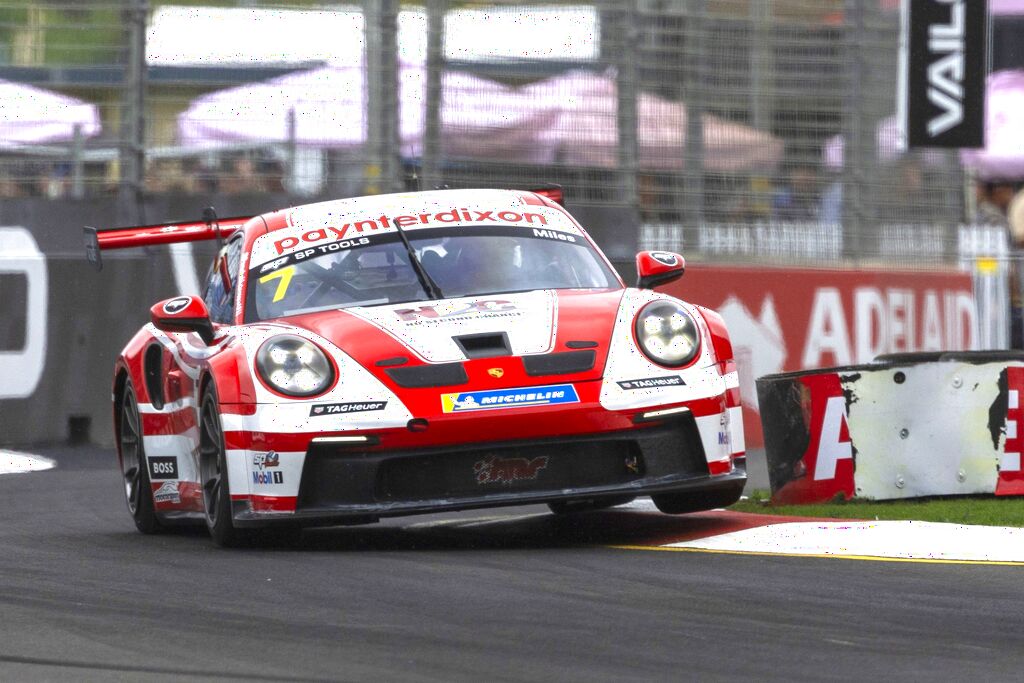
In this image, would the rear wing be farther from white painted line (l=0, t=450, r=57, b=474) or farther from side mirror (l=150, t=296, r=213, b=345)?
white painted line (l=0, t=450, r=57, b=474)

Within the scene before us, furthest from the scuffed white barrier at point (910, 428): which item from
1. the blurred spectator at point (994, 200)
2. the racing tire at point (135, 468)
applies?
the blurred spectator at point (994, 200)

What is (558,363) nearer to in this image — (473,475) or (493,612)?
(473,475)

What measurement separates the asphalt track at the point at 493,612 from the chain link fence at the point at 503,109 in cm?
511

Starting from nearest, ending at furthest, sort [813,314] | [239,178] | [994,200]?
[239,178] → [813,314] → [994,200]

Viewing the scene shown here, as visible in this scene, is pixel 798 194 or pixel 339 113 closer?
pixel 339 113

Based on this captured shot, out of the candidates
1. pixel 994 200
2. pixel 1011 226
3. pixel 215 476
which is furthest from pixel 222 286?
pixel 994 200

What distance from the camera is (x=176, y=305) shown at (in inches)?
312

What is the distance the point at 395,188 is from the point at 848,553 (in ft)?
21.6

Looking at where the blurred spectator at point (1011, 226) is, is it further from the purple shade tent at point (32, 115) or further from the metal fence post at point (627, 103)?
the purple shade tent at point (32, 115)

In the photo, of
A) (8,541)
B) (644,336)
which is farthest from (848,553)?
(8,541)

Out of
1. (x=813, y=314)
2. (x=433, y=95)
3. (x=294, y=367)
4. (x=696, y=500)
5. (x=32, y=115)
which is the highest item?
(x=433, y=95)

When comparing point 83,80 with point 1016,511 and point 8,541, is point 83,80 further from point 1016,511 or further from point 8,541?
point 1016,511

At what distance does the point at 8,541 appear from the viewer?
26.0 feet

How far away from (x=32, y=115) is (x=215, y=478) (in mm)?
5380
